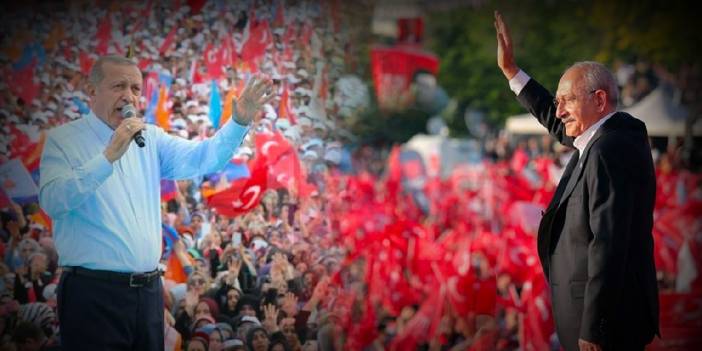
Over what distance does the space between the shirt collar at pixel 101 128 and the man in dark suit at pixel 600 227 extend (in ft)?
5.89

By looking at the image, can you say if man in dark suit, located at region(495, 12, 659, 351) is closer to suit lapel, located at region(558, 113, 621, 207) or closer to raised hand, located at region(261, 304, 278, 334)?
suit lapel, located at region(558, 113, 621, 207)

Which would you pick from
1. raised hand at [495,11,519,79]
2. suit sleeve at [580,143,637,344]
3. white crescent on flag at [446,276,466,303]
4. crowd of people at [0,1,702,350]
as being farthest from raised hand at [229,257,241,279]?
white crescent on flag at [446,276,466,303]

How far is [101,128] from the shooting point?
3537 millimetres

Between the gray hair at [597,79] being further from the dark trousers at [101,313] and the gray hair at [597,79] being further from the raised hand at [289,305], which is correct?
the raised hand at [289,305]

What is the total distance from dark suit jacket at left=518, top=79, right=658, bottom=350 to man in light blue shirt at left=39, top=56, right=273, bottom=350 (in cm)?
137

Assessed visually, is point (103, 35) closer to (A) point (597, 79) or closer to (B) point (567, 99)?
(B) point (567, 99)

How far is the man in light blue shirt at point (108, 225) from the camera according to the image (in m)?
3.40

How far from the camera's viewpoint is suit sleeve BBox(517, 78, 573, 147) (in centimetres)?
362

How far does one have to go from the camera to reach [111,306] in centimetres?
339

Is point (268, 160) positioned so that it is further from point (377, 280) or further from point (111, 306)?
point (377, 280)

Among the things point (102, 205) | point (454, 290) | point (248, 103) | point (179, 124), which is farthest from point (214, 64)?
point (454, 290)

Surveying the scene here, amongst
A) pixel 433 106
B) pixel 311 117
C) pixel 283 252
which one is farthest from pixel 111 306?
pixel 433 106

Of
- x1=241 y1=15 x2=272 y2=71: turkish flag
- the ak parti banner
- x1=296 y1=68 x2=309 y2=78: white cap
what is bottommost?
x1=296 y1=68 x2=309 y2=78: white cap

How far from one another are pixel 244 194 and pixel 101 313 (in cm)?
119
